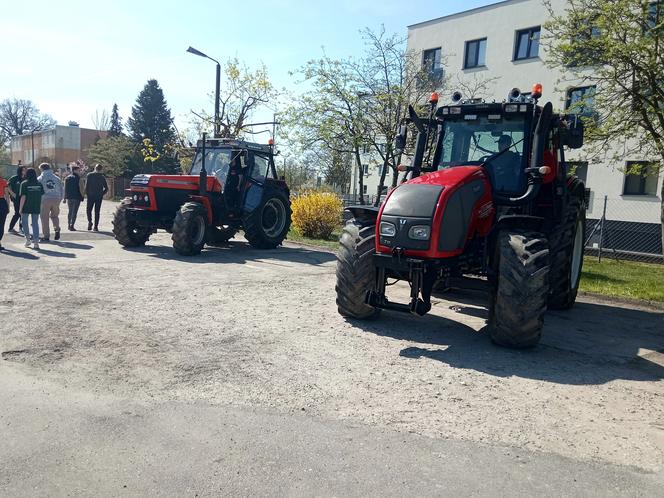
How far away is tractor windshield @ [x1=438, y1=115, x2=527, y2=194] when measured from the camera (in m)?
6.62

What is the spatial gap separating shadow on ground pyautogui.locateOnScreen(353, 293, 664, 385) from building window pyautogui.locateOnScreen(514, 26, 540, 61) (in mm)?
21219

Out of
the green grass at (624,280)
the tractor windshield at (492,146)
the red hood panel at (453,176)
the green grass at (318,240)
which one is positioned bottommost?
the green grass at (318,240)

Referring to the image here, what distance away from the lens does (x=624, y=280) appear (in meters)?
11.2

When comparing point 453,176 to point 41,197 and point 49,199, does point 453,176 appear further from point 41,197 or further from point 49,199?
point 49,199

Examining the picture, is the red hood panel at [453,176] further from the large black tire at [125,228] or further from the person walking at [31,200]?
the person walking at [31,200]

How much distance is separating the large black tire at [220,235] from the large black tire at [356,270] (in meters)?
7.24

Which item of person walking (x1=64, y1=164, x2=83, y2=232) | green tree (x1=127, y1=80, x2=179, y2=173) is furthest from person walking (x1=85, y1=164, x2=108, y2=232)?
green tree (x1=127, y1=80, x2=179, y2=173)

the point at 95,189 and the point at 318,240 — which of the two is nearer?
the point at 95,189

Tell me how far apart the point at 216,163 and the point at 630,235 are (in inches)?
571

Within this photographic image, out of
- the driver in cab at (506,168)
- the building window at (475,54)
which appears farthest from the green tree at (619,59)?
the building window at (475,54)

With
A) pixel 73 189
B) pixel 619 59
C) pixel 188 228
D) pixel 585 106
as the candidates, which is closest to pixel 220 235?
pixel 188 228

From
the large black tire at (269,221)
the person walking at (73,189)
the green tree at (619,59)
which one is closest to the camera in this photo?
the green tree at (619,59)

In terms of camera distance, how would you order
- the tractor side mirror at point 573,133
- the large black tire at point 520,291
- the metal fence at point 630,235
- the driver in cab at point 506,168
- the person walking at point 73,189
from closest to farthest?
the large black tire at point 520,291, the driver in cab at point 506,168, the tractor side mirror at point 573,133, the person walking at point 73,189, the metal fence at point 630,235

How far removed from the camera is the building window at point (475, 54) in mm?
28094
